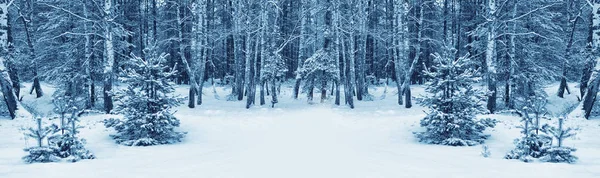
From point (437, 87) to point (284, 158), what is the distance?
196 inches

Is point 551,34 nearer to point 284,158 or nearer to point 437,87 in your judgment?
point 437,87

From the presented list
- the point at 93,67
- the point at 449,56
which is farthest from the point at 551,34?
the point at 93,67

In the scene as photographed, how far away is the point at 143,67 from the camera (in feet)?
44.3

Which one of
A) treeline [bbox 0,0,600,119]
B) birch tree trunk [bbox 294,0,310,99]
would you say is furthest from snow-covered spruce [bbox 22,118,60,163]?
birch tree trunk [bbox 294,0,310,99]

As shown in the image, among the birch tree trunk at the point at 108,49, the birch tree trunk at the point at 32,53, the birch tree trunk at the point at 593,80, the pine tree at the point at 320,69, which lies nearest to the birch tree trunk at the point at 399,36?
the pine tree at the point at 320,69

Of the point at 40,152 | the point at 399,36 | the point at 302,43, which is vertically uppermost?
the point at 399,36

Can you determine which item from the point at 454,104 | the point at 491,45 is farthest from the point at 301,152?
the point at 491,45

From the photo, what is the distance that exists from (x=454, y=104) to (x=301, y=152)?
182 inches

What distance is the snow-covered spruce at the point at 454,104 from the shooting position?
13.0 m

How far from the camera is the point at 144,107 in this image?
1350 centimetres

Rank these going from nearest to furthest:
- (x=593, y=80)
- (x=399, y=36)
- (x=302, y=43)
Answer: (x=593, y=80) < (x=399, y=36) < (x=302, y=43)

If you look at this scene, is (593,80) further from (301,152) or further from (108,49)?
(108,49)

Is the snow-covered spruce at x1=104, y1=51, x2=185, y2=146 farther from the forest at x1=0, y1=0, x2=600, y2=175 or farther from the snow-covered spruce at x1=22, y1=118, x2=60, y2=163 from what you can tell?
the snow-covered spruce at x1=22, y1=118, x2=60, y2=163

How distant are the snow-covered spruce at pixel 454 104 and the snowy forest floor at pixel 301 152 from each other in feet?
1.88
